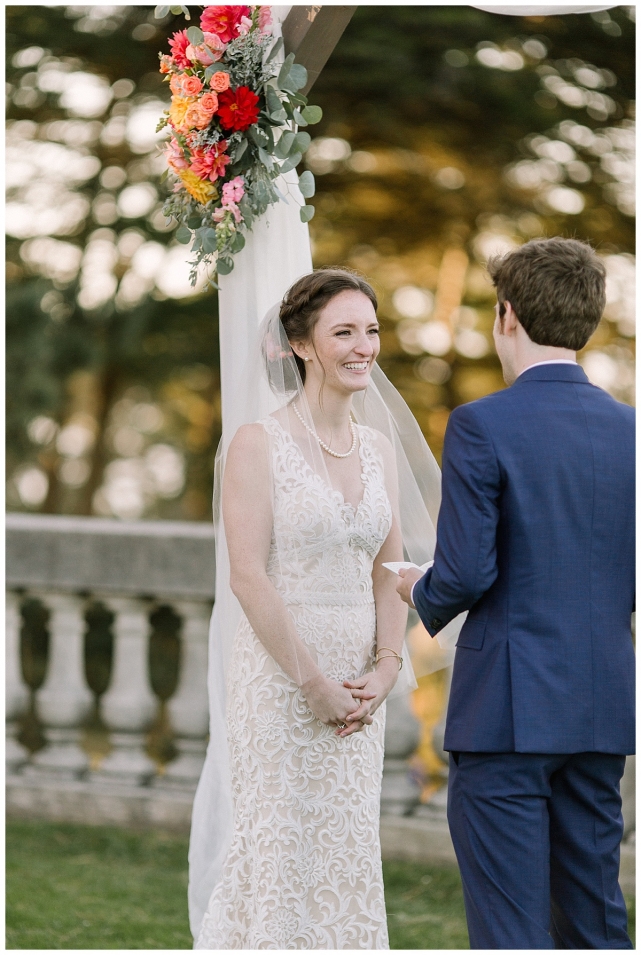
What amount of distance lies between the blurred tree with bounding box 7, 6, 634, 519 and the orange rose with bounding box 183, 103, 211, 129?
3149 millimetres

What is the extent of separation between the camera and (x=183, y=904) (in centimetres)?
427

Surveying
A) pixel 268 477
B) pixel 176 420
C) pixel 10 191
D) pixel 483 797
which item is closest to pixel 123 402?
pixel 176 420

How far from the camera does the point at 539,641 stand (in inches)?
98.3

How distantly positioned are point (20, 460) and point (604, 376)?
197 inches

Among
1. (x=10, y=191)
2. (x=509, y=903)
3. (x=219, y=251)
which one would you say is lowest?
(x=509, y=903)

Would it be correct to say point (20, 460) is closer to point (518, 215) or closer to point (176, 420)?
point (176, 420)

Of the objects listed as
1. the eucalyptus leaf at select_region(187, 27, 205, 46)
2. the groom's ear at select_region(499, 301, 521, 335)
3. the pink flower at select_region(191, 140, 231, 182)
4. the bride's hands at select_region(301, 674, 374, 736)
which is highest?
the eucalyptus leaf at select_region(187, 27, 205, 46)

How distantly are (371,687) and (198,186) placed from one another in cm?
173

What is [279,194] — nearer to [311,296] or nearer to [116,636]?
[311,296]

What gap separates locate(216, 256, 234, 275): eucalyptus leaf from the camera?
342 cm

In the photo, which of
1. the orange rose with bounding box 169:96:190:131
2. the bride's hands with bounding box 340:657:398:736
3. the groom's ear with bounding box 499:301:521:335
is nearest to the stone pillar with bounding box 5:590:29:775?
the bride's hands with bounding box 340:657:398:736

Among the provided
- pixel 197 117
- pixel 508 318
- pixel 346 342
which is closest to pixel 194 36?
pixel 197 117

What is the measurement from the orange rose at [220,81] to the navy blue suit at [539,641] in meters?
1.45

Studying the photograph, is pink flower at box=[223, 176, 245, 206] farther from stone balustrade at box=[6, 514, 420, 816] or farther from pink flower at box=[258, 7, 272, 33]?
stone balustrade at box=[6, 514, 420, 816]
